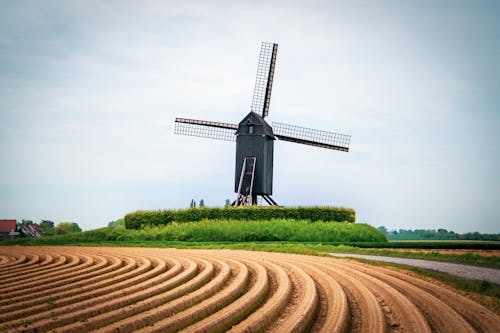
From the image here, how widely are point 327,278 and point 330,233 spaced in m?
16.9

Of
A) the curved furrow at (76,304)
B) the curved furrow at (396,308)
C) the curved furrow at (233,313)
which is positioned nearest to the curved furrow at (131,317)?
the curved furrow at (76,304)

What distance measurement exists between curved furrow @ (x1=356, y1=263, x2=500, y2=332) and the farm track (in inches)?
0.7

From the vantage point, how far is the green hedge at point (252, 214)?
29438mm

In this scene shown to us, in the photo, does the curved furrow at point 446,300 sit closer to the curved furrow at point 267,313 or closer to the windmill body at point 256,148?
the curved furrow at point 267,313

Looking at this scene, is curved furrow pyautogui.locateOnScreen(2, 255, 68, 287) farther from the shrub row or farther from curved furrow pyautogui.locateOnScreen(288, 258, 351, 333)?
the shrub row

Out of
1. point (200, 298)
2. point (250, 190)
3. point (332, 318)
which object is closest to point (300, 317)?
point (332, 318)

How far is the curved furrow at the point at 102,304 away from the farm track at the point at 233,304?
14 mm

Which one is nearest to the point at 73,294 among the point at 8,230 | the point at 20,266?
the point at 20,266

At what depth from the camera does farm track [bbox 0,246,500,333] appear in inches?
264

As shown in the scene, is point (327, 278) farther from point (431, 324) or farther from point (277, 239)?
point (277, 239)

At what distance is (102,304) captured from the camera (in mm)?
7602

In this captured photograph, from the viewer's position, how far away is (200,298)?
27.0ft

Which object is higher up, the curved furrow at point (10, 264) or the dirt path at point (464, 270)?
the dirt path at point (464, 270)

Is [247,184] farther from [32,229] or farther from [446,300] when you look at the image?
[32,229]
